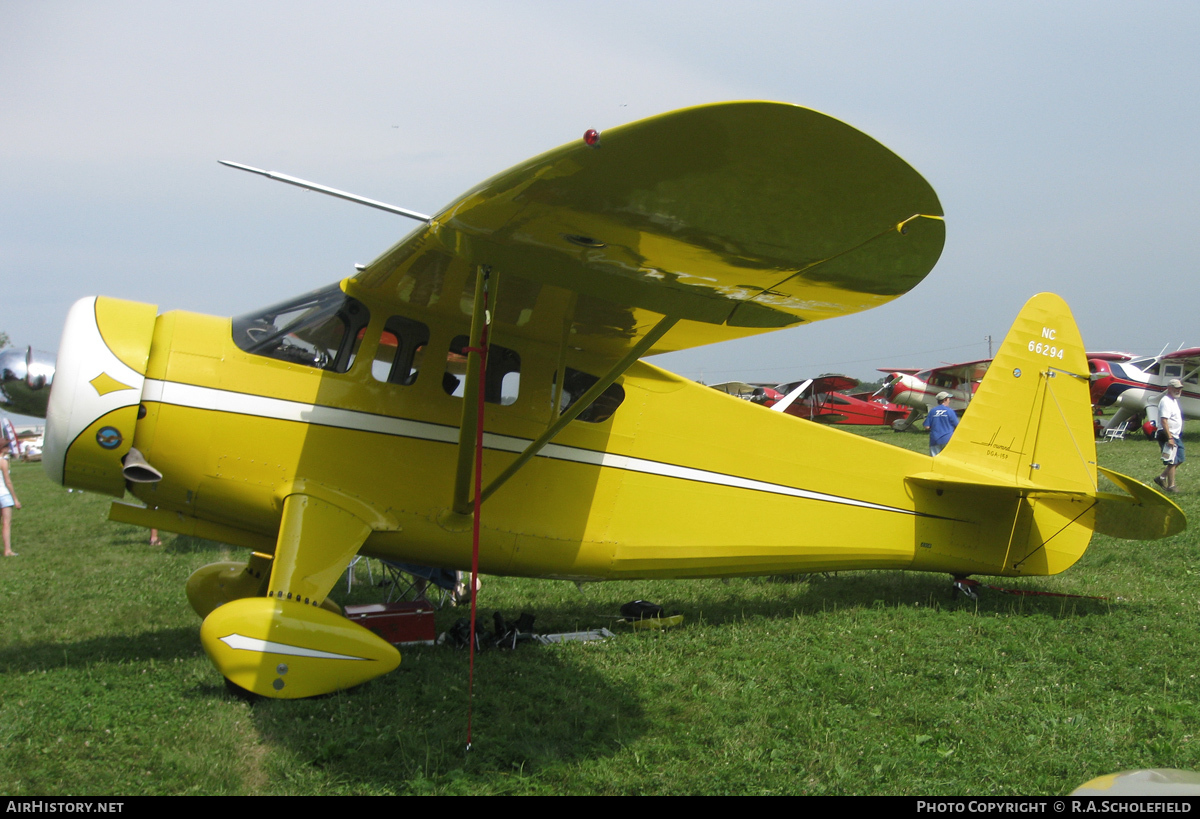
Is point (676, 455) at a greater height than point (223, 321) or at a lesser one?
lesser

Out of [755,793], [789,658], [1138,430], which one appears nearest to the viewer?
[755,793]

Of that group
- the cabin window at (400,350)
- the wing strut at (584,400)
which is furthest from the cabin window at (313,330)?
the wing strut at (584,400)

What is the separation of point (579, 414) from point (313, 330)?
1790 millimetres

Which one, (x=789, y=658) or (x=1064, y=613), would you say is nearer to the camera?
(x=789, y=658)

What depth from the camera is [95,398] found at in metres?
4.36

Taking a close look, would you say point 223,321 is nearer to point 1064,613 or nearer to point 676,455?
point 676,455

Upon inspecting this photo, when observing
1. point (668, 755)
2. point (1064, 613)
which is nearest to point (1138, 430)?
point (1064, 613)

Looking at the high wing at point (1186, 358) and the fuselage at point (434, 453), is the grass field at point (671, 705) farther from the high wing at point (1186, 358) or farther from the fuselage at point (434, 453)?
the high wing at point (1186, 358)

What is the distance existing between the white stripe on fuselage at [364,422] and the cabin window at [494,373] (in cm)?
26

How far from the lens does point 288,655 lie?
3.91 metres

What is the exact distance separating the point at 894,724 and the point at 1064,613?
9.75 ft

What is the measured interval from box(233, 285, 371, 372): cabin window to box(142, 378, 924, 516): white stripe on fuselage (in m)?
0.31

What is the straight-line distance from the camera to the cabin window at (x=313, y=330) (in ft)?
15.9

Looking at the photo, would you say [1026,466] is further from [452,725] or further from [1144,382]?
[1144,382]
